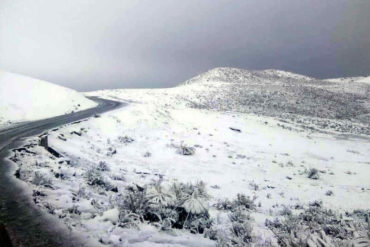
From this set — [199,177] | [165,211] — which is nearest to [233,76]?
[199,177]

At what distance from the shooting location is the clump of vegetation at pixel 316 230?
621cm

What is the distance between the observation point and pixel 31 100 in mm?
34562

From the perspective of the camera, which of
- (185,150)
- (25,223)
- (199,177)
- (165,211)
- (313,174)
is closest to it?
(25,223)

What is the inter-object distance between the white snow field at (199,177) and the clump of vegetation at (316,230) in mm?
47

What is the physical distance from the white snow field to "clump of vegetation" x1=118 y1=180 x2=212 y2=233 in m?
0.03

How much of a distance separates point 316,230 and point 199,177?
9840 mm

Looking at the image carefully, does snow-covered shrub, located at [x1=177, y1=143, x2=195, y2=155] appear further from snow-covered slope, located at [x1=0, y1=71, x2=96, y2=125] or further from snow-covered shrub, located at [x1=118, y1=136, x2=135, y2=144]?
snow-covered slope, located at [x1=0, y1=71, x2=96, y2=125]

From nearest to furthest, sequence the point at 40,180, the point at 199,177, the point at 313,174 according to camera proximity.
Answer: the point at 40,180
the point at 199,177
the point at 313,174

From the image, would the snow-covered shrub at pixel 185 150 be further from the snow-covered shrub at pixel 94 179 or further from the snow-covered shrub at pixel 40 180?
the snow-covered shrub at pixel 40 180

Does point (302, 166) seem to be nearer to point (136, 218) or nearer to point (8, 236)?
point (136, 218)

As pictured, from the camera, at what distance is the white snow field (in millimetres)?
7555

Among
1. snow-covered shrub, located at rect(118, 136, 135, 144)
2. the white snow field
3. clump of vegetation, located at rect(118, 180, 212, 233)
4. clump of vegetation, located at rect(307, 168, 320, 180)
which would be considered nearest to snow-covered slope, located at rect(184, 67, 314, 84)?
the white snow field

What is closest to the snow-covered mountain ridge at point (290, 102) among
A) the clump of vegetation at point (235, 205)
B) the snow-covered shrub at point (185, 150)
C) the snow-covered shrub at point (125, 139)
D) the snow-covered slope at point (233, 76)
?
the snow-covered slope at point (233, 76)

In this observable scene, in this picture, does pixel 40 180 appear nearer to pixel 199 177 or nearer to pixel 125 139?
pixel 199 177
